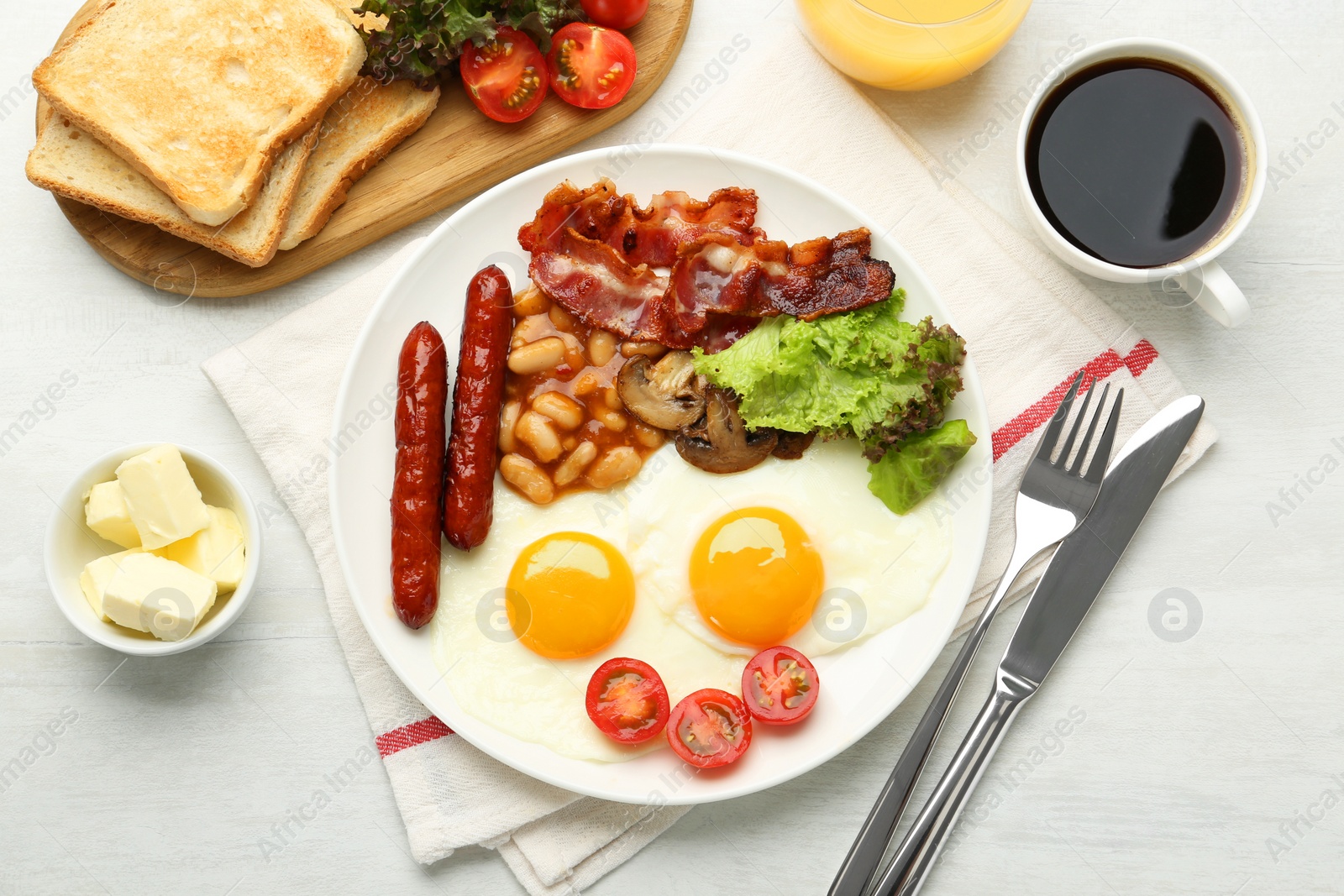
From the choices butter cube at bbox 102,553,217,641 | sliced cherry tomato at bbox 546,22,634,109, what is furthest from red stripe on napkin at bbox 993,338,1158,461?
butter cube at bbox 102,553,217,641

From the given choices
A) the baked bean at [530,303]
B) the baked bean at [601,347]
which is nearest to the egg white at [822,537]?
the baked bean at [601,347]

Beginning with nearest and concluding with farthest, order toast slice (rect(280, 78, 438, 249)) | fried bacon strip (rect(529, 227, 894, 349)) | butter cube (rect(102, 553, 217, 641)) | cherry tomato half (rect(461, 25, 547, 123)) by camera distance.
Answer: butter cube (rect(102, 553, 217, 641)), fried bacon strip (rect(529, 227, 894, 349)), cherry tomato half (rect(461, 25, 547, 123)), toast slice (rect(280, 78, 438, 249))

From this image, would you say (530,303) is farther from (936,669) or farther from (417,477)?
(936,669)

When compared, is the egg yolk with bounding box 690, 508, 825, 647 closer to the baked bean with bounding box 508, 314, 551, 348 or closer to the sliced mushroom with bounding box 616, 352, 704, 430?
the sliced mushroom with bounding box 616, 352, 704, 430

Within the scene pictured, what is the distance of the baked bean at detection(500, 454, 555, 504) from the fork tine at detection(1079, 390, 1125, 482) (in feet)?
5.30

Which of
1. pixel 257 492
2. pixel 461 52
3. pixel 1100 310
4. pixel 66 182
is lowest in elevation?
pixel 257 492

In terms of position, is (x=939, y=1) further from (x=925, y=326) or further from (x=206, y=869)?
(x=206, y=869)

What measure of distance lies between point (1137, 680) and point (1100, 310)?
119cm

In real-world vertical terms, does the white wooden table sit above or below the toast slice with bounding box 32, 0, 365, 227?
below

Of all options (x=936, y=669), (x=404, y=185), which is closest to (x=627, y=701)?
(x=936, y=669)

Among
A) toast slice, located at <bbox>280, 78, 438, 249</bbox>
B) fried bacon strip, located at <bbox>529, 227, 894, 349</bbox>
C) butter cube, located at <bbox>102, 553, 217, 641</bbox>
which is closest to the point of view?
butter cube, located at <bbox>102, 553, 217, 641</bbox>

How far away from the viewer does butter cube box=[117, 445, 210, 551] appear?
7.54 feet

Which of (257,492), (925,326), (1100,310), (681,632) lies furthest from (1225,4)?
(257,492)

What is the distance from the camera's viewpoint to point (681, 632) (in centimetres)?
247
